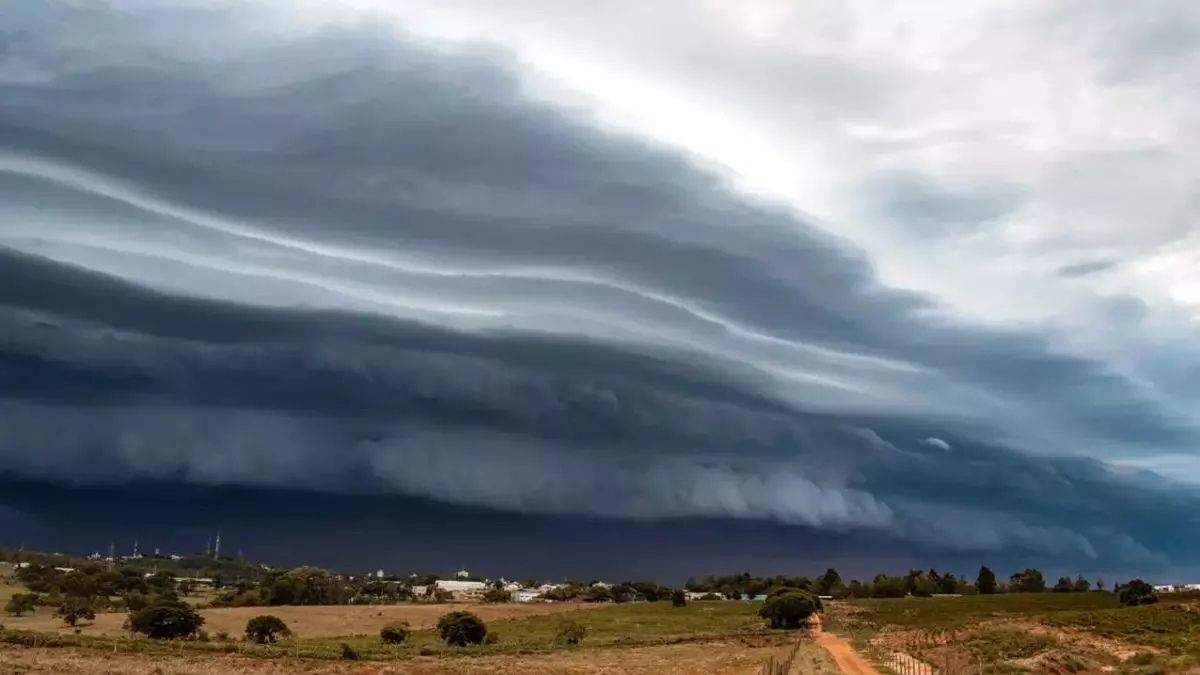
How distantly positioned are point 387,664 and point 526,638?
31.1 meters

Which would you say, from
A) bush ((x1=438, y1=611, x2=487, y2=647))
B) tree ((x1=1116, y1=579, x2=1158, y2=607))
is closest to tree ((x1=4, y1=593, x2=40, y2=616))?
bush ((x1=438, y1=611, x2=487, y2=647))

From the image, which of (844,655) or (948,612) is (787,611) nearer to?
(948,612)

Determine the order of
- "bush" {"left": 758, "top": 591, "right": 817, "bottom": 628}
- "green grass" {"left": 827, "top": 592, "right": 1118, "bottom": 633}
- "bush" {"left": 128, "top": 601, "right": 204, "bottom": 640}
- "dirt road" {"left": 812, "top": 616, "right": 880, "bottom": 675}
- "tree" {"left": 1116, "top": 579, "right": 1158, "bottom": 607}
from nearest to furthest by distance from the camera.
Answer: "dirt road" {"left": 812, "top": 616, "right": 880, "bottom": 675} → "bush" {"left": 128, "top": 601, "right": 204, "bottom": 640} → "green grass" {"left": 827, "top": 592, "right": 1118, "bottom": 633} → "bush" {"left": 758, "top": 591, "right": 817, "bottom": 628} → "tree" {"left": 1116, "top": 579, "right": 1158, "bottom": 607}

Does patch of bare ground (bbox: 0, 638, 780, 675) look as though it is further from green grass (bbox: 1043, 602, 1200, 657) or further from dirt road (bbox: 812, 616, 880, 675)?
green grass (bbox: 1043, 602, 1200, 657)

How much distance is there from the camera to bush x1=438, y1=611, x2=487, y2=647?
88.6 m

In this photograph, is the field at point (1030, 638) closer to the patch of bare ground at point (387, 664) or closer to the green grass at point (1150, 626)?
the green grass at point (1150, 626)

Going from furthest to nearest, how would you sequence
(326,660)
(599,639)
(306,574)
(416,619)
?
(306,574)
(416,619)
(599,639)
(326,660)

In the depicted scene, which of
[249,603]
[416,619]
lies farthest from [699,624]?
[249,603]

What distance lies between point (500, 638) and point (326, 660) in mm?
33019

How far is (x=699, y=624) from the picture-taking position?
116438 mm

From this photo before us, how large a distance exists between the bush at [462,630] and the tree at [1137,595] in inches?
3804

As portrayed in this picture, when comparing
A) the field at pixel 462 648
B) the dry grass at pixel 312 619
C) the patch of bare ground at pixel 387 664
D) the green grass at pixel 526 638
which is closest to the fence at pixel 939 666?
the field at pixel 462 648

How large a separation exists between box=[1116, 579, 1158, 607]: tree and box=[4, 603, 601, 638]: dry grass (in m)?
87.3

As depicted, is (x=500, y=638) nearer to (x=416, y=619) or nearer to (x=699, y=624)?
(x=699, y=624)
